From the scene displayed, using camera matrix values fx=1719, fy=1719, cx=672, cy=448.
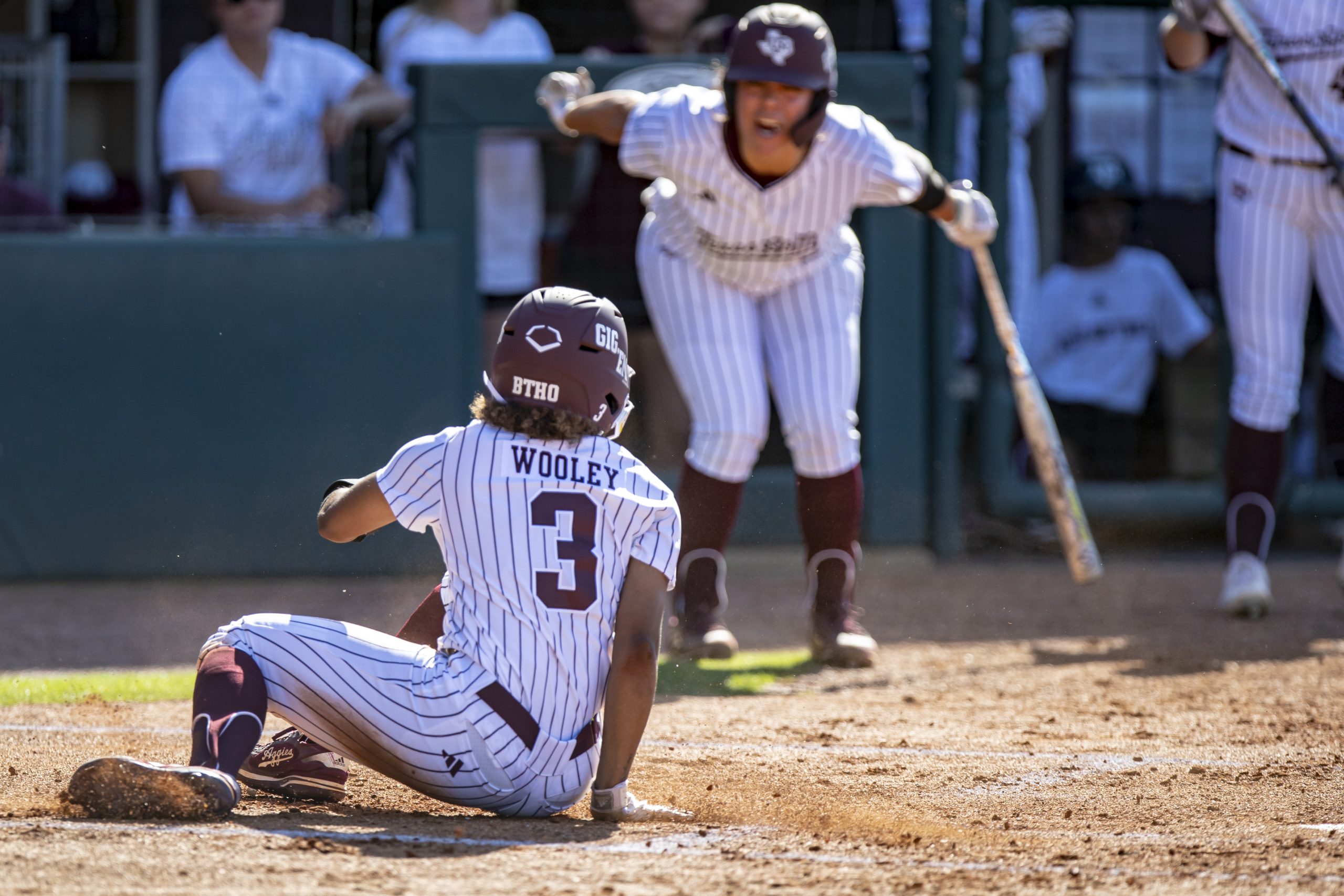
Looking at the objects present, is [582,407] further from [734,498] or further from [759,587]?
[759,587]

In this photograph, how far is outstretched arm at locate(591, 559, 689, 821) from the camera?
9.12ft

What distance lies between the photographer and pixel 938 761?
11.5 feet

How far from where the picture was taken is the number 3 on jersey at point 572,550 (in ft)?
Answer: 9.12

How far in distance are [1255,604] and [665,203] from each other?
7.37ft

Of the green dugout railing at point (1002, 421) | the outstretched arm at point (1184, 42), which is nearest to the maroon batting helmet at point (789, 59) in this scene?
the outstretched arm at point (1184, 42)

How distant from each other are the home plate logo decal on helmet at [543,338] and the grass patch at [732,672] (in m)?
1.66

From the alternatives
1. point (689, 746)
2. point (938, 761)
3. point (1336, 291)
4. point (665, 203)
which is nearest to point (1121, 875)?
point (938, 761)

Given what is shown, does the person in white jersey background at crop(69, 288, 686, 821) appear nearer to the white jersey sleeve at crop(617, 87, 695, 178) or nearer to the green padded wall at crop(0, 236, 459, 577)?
the white jersey sleeve at crop(617, 87, 695, 178)

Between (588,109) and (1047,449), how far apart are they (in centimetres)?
179

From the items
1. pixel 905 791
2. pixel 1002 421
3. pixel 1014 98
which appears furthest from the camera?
pixel 1014 98

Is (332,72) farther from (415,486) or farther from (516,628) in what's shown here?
(516,628)

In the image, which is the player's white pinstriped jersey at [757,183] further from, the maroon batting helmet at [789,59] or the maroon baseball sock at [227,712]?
the maroon baseball sock at [227,712]

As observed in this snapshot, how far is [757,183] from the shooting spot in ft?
14.9

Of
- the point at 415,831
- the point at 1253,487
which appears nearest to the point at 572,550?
the point at 415,831
